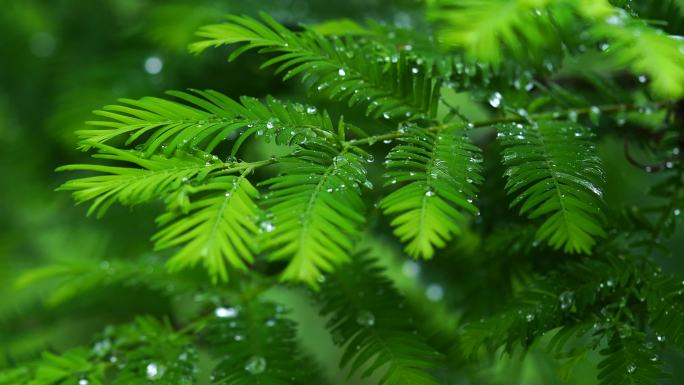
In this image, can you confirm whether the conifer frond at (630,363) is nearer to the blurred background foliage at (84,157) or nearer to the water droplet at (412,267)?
the blurred background foliage at (84,157)

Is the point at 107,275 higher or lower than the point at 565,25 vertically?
higher

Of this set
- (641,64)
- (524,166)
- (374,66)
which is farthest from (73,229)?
(641,64)

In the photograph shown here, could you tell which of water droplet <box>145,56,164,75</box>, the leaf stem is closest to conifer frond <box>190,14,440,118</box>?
the leaf stem

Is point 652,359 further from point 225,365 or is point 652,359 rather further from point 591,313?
point 225,365

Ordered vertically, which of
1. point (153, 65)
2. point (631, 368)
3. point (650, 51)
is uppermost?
point (153, 65)

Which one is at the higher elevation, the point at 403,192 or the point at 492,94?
the point at 492,94

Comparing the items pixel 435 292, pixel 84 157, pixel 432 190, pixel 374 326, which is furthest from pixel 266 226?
pixel 84 157

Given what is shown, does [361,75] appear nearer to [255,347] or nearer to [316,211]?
[316,211]
